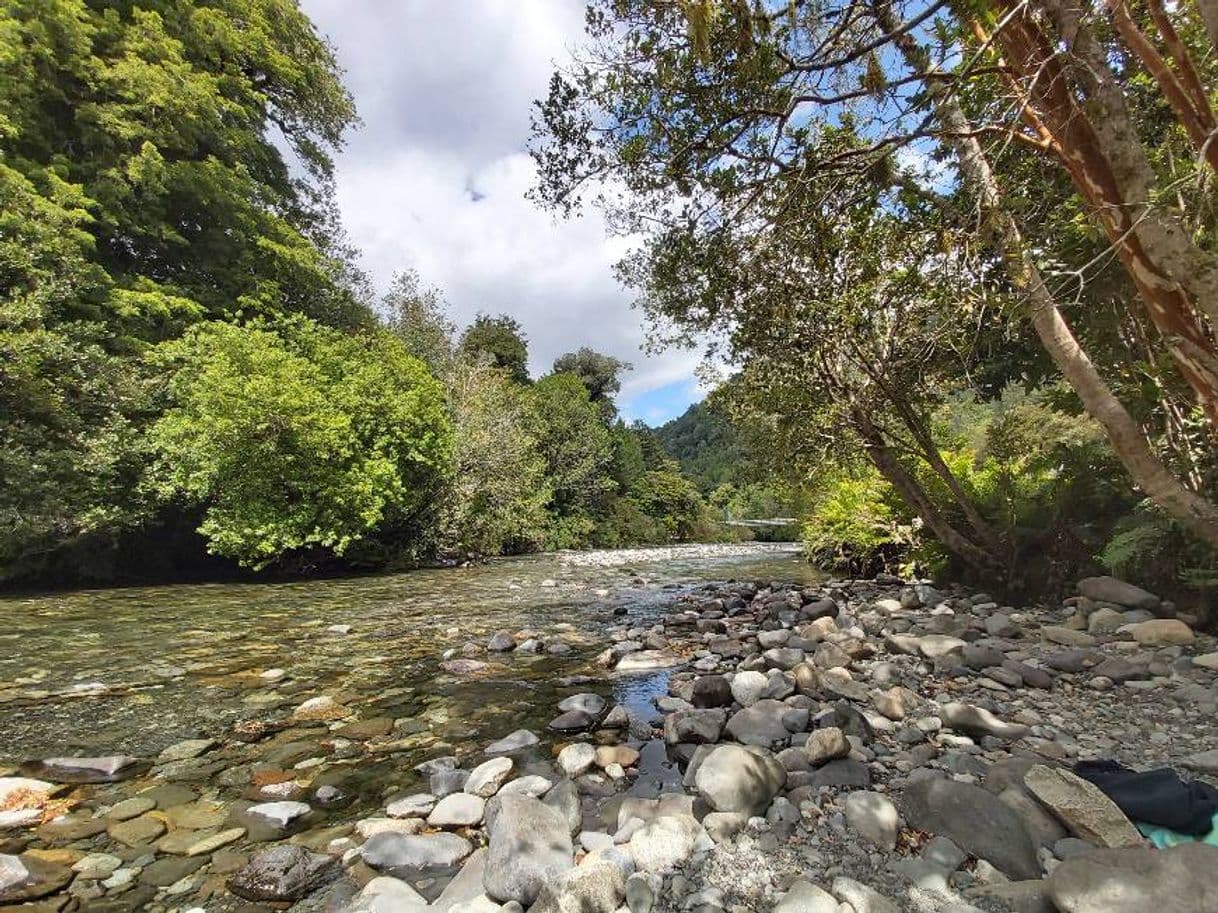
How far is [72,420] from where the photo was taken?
12.5 metres

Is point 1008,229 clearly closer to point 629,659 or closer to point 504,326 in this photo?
point 629,659

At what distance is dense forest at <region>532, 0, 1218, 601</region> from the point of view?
318cm

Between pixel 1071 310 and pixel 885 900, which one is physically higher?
pixel 1071 310

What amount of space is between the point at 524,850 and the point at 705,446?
109 m

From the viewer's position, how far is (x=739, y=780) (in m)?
2.99

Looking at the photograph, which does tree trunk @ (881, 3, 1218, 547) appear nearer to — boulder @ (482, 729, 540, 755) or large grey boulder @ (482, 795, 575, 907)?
large grey boulder @ (482, 795, 575, 907)

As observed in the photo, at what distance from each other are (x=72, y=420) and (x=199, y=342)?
11.4 ft

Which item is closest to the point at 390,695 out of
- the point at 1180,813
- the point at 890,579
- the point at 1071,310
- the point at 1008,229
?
the point at 1180,813

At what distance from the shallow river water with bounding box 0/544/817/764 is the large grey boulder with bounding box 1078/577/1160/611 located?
16.8 feet

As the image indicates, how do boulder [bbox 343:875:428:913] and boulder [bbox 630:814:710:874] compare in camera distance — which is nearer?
boulder [bbox 343:875:428:913]

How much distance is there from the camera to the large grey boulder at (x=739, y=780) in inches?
115

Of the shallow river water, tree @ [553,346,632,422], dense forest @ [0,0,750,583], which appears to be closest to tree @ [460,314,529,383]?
tree @ [553,346,632,422]

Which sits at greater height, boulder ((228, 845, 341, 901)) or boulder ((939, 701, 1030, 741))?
boulder ((228, 845, 341, 901))

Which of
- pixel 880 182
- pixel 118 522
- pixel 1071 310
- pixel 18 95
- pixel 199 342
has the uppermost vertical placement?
pixel 18 95
